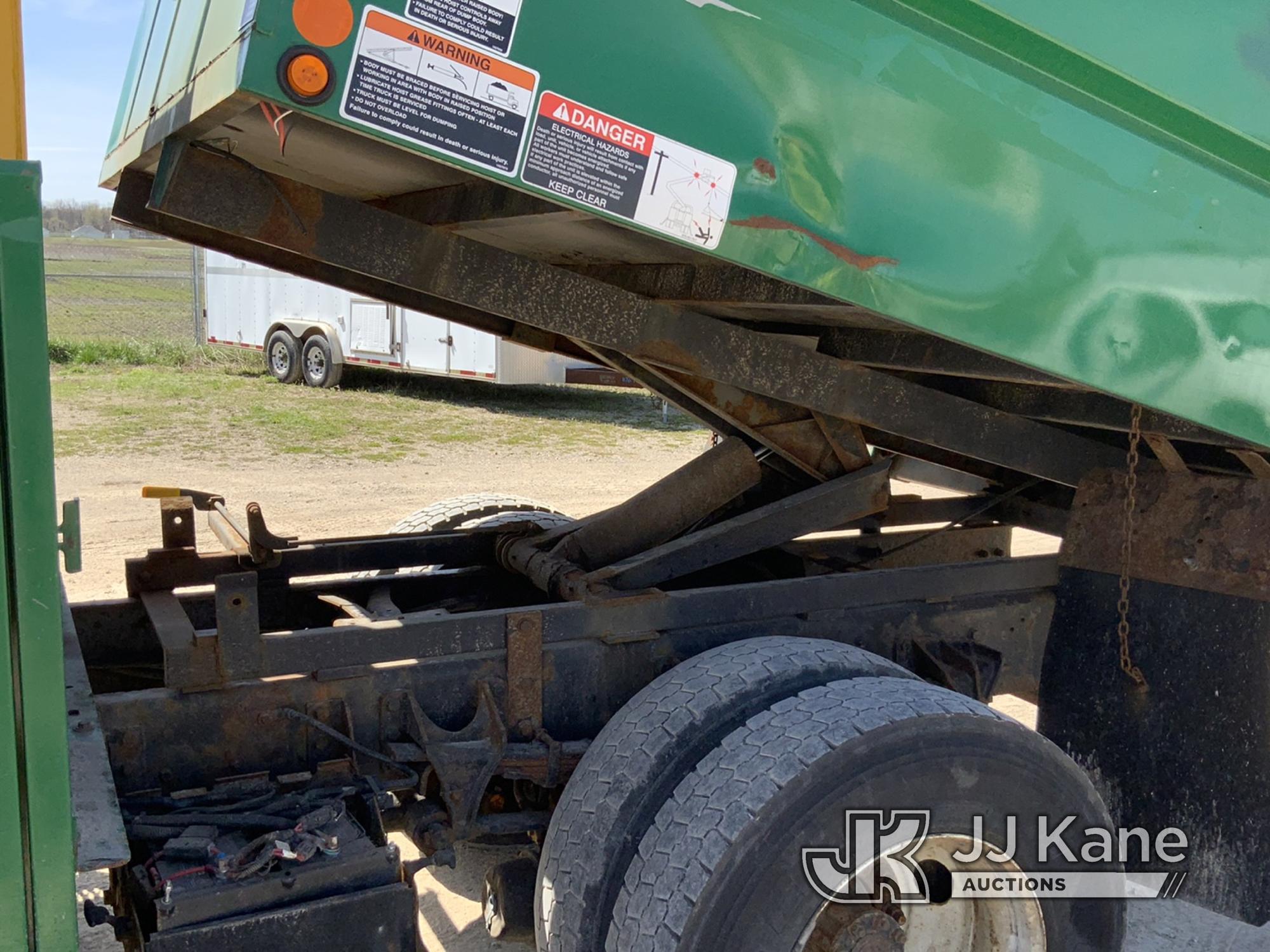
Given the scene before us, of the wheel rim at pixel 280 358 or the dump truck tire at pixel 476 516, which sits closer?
the dump truck tire at pixel 476 516

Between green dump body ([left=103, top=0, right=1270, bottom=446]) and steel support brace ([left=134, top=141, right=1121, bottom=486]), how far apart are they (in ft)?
0.34

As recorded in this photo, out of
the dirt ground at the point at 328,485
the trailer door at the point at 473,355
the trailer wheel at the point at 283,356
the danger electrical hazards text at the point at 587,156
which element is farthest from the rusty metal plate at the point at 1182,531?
the trailer wheel at the point at 283,356

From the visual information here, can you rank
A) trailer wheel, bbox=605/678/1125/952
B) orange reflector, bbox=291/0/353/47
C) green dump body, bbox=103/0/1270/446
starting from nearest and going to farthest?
orange reflector, bbox=291/0/353/47 → green dump body, bbox=103/0/1270/446 → trailer wheel, bbox=605/678/1125/952

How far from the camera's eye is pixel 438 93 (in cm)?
172

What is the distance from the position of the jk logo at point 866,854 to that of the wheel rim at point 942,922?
0.16 feet

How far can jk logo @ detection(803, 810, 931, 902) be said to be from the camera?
244cm

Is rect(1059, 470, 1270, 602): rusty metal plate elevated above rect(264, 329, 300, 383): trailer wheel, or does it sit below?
below

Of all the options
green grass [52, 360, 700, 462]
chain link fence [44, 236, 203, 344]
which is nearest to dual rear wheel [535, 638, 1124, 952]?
green grass [52, 360, 700, 462]

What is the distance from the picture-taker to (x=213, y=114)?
6.25 ft

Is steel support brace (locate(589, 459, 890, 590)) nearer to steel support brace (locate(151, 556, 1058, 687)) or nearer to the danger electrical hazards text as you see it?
steel support brace (locate(151, 556, 1058, 687))

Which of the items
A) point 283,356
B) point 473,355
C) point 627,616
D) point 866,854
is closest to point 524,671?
point 627,616

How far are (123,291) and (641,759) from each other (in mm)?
31729

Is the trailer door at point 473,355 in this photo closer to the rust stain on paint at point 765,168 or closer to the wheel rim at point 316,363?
the wheel rim at point 316,363

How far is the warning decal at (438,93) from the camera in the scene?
5.45ft
